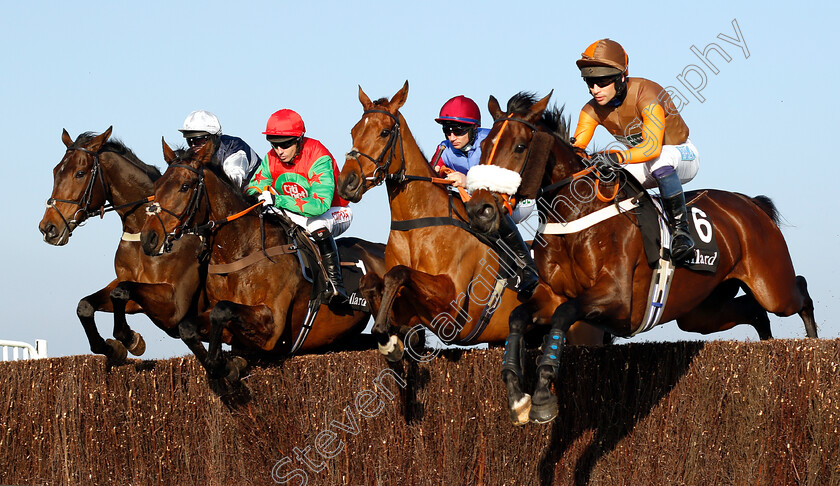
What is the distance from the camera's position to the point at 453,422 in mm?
6504

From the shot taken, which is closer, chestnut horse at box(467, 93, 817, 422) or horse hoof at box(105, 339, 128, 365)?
chestnut horse at box(467, 93, 817, 422)

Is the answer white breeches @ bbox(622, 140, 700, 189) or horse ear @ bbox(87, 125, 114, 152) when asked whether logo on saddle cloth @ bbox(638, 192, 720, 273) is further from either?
horse ear @ bbox(87, 125, 114, 152)

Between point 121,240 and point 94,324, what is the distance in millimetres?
767

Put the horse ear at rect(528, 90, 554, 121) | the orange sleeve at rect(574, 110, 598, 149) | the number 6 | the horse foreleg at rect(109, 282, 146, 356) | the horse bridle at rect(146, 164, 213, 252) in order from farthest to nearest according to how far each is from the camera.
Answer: the horse foreleg at rect(109, 282, 146, 356), the horse bridle at rect(146, 164, 213, 252), the number 6, the orange sleeve at rect(574, 110, 598, 149), the horse ear at rect(528, 90, 554, 121)

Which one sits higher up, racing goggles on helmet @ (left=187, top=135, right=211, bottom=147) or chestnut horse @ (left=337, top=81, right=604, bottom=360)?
racing goggles on helmet @ (left=187, top=135, right=211, bottom=147)

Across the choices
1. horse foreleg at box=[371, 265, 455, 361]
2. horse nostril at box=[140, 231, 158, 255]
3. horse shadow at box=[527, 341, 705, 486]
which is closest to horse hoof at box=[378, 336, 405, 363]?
horse foreleg at box=[371, 265, 455, 361]

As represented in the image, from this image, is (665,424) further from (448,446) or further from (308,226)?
(308,226)

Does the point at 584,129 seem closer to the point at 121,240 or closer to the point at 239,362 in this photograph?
the point at 239,362

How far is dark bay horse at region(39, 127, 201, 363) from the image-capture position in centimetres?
730

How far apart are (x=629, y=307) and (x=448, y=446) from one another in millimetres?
1731

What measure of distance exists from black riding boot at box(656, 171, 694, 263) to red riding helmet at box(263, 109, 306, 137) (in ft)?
9.02

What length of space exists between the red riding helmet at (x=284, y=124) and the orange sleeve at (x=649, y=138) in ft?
8.61

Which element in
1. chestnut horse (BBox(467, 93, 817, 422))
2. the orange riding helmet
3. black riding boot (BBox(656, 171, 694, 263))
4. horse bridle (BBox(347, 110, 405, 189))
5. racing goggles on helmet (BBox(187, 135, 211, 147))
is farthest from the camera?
racing goggles on helmet (BBox(187, 135, 211, 147))

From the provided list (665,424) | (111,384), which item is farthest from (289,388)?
(665,424)
